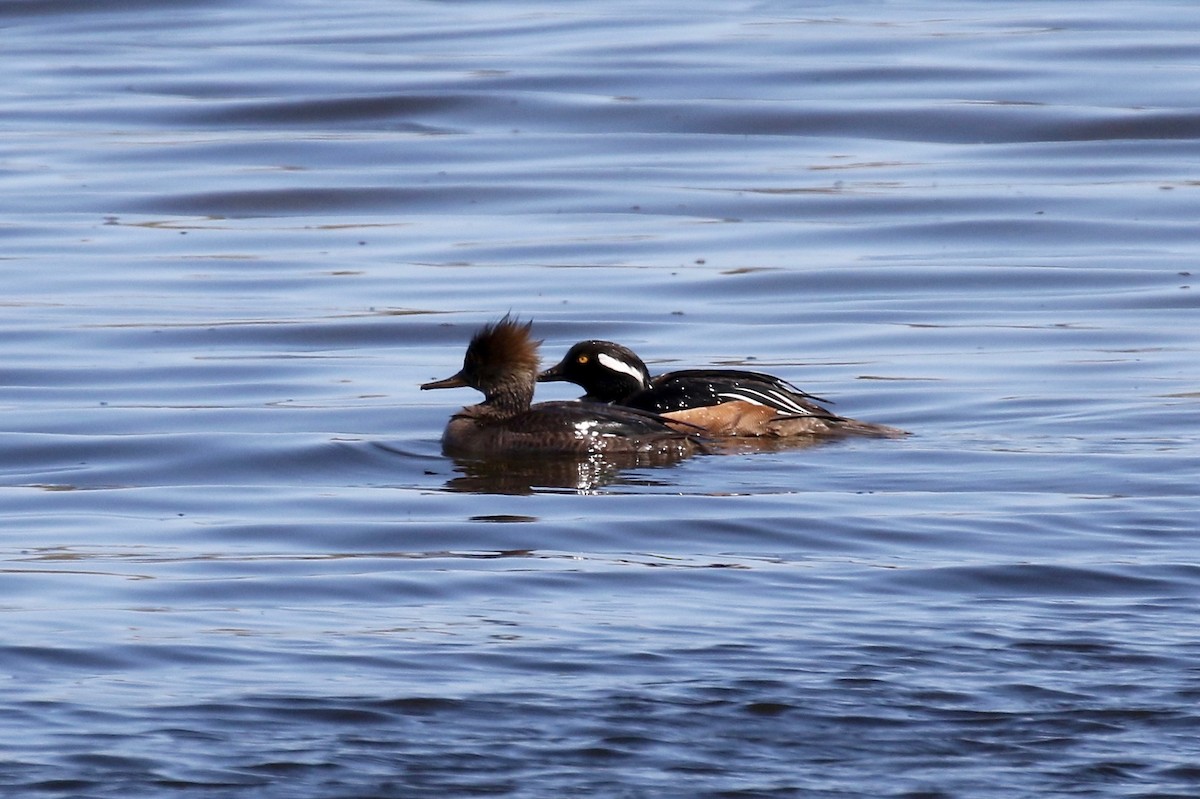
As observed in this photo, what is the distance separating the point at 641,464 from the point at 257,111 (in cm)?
1168

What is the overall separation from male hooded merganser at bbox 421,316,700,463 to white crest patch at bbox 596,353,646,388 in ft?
1.24

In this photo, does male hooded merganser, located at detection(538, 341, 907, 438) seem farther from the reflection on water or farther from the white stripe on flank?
the reflection on water

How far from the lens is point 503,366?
1036 cm

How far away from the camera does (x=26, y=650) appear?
6082 millimetres

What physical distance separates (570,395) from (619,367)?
159 centimetres

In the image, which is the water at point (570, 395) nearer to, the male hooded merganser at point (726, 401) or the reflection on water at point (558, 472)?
the reflection on water at point (558, 472)

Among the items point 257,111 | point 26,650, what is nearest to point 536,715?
point 26,650

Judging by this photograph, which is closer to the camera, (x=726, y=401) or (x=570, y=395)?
(x=726, y=401)

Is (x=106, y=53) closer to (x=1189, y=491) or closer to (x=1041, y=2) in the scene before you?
(x=1041, y=2)

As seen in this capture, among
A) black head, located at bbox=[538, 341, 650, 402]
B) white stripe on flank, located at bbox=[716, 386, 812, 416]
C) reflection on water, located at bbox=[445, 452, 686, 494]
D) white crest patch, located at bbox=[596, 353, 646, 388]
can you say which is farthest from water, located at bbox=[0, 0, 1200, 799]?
white crest patch, located at bbox=[596, 353, 646, 388]

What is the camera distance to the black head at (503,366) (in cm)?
1034

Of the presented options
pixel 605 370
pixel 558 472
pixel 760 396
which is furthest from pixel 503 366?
pixel 760 396

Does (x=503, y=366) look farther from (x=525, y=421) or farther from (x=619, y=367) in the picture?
(x=619, y=367)

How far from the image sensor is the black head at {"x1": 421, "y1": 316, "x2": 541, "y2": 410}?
1034 centimetres
